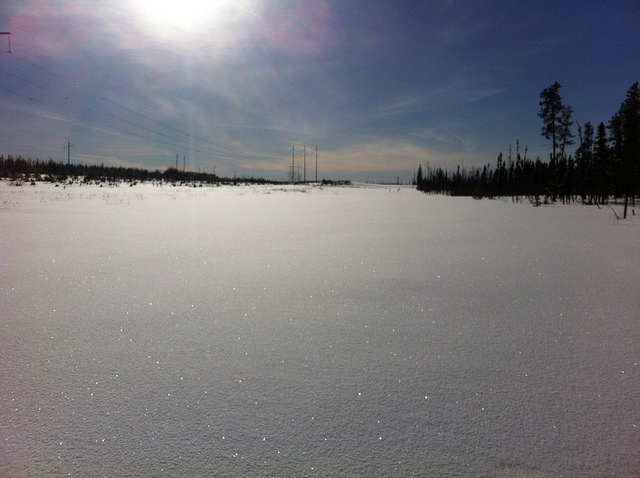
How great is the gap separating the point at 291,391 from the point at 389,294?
50.2 inches

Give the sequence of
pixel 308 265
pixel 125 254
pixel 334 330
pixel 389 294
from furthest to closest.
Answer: pixel 125 254, pixel 308 265, pixel 389 294, pixel 334 330

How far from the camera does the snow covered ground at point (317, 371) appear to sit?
91 centimetres

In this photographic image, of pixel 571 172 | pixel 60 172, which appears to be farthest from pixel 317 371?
pixel 60 172

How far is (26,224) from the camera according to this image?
516 centimetres

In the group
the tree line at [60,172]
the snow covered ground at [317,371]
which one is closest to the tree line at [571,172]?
the snow covered ground at [317,371]

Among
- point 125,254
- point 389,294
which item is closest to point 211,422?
point 389,294

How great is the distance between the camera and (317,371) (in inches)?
51.6

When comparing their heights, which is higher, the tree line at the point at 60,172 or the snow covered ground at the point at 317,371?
the tree line at the point at 60,172

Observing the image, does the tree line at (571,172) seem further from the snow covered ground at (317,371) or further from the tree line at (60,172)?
the tree line at (60,172)

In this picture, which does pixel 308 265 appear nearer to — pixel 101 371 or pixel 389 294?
pixel 389 294

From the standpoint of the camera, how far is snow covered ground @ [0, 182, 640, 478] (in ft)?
2.99

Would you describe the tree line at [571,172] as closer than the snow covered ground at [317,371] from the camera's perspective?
No

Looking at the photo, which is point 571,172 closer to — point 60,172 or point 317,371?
point 317,371

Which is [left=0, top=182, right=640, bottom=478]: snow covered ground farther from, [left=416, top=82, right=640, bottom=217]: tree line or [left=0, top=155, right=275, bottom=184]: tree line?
[left=0, top=155, right=275, bottom=184]: tree line
